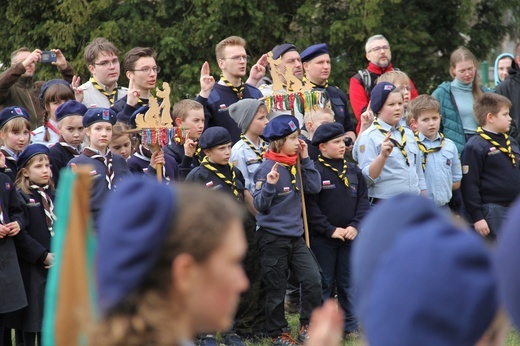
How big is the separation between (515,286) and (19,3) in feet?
37.0

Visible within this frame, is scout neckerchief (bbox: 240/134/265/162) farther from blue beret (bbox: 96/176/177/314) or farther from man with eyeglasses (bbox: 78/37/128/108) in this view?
blue beret (bbox: 96/176/177/314)

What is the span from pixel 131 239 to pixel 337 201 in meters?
5.85

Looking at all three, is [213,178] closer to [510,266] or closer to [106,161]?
[106,161]

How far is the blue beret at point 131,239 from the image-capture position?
6.81ft

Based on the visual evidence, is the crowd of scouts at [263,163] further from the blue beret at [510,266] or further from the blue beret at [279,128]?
the blue beret at [510,266]

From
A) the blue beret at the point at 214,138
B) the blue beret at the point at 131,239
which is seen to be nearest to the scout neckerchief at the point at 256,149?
the blue beret at the point at 214,138

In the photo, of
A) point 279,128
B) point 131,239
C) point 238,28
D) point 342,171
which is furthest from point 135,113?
point 131,239

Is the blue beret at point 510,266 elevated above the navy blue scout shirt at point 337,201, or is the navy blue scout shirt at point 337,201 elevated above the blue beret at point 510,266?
the blue beret at point 510,266

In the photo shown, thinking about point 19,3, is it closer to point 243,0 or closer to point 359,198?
point 243,0

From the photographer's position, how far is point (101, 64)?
8.43 meters

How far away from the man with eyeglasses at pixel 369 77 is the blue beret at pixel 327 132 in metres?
1.41

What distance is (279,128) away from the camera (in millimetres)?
7492

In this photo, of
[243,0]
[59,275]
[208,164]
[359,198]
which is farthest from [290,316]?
[59,275]

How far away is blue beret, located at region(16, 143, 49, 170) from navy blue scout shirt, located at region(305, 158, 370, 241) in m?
2.24
